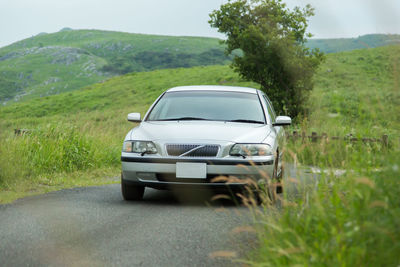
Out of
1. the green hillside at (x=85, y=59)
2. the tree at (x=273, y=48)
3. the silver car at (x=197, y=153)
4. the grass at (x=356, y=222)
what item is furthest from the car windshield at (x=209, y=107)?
the green hillside at (x=85, y=59)

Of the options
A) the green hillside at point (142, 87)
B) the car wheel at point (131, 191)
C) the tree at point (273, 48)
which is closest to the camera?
the car wheel at point (131, 191)

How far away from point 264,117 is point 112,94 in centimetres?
4945

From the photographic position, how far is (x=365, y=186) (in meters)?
2.88

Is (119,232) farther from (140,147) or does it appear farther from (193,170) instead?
(140,147)

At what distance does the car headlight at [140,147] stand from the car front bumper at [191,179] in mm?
102

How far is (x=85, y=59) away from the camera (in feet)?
500

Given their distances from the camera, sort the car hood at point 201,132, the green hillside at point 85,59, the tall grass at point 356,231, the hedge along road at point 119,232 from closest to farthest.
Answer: the tall grass at point 356,231
the hedge along road at point 119,232
the car hood at point 201,132
the green hillside at point 85,59

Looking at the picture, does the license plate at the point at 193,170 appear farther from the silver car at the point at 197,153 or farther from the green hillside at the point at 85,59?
the green hillside at the point at 85,59

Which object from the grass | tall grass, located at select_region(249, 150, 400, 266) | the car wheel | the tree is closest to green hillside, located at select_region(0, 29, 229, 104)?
the tree

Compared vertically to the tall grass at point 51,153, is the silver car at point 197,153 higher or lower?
higher

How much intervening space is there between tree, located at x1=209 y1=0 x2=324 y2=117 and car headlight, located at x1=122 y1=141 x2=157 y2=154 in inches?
547

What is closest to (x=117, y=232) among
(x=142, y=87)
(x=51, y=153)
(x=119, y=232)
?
(x=119, y=232)

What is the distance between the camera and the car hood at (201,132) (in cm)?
627

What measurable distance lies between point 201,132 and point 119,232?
193cm
